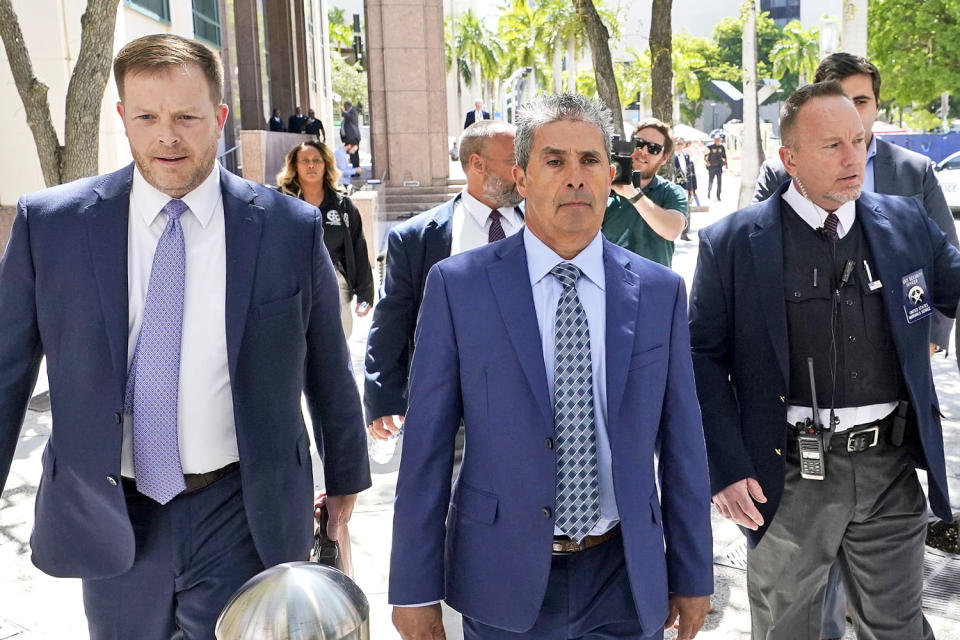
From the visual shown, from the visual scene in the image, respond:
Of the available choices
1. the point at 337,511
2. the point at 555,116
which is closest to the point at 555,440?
the point at 555,116

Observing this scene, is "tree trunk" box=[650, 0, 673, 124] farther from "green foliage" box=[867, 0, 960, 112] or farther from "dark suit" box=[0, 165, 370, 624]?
"green foliage" box=[867, 0, 960, 112]

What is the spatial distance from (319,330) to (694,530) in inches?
48.9

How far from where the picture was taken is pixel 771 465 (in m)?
3.63

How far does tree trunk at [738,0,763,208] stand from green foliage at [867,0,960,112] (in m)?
16.5

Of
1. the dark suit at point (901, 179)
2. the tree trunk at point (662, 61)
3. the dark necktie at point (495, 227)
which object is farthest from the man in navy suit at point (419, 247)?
the tree trunk at point (662, 61)

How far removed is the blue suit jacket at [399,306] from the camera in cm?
491

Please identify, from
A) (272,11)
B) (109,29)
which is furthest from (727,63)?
(109,29)

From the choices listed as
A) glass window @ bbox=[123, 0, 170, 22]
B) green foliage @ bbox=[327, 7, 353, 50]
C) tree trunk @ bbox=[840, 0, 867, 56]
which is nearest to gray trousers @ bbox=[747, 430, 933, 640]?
tree trunk @ bbox=[840, 0, 867, 56]

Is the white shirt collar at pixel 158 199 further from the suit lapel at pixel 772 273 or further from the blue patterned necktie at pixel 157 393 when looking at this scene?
the suit lapel at pixel 772 273

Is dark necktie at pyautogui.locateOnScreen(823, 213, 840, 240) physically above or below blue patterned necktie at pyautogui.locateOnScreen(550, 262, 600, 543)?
above

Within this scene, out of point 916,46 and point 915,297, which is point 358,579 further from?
point 916,46

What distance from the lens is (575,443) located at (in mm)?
2660

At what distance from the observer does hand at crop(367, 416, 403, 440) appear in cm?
499

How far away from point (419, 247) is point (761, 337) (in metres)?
1.82
